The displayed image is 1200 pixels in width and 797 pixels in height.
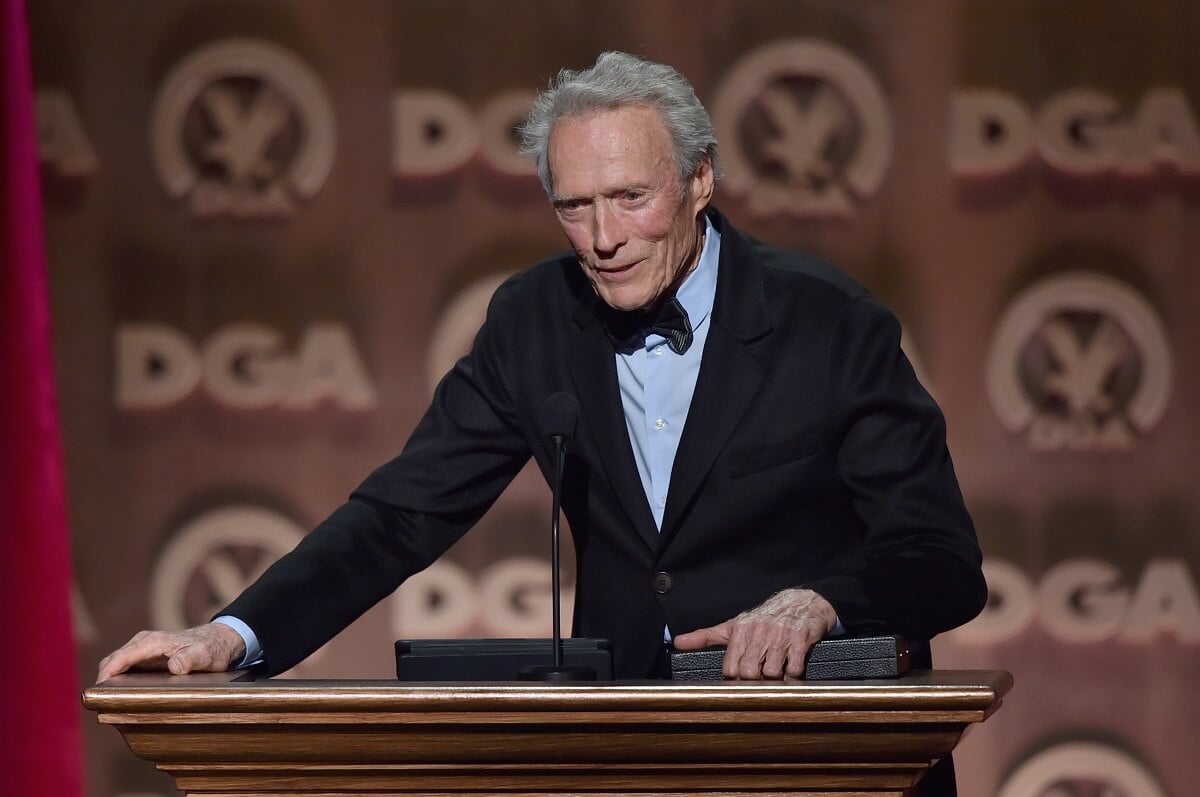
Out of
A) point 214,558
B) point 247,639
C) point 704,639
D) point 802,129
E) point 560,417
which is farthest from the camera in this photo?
point 214,558

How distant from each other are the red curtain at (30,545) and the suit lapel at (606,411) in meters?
1.72

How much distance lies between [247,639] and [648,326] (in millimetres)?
713

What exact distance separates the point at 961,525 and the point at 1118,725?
194cm

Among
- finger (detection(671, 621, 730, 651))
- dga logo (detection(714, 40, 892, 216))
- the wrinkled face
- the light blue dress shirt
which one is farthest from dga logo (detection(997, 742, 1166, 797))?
finger (detection(671, 621, 730, 651))

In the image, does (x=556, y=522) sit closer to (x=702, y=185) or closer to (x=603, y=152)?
(x=603, y=152)

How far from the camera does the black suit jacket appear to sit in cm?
199

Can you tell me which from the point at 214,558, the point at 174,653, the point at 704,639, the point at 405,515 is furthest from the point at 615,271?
the point at 214,558

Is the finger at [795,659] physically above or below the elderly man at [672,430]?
below

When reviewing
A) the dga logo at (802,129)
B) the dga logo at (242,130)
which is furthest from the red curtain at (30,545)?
the dga logo at (802,129)

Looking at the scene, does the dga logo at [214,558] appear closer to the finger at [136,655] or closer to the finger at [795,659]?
the finger at [136,655]

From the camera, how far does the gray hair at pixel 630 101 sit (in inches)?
82.5

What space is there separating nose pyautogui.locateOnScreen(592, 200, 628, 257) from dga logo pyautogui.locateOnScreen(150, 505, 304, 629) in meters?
1.87

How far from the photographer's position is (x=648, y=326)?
2.22m

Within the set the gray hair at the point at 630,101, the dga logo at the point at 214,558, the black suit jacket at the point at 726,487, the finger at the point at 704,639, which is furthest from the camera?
the dga logo at the point at 214,558
